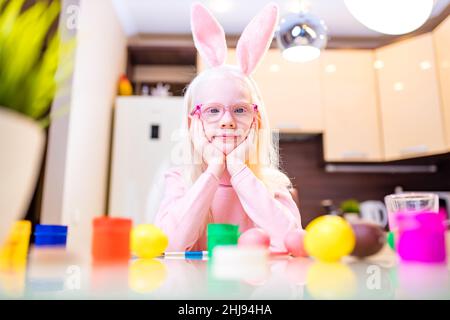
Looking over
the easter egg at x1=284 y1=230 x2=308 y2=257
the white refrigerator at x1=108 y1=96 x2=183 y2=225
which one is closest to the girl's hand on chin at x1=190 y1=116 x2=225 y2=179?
the easter egg at x1=284 y1=230 x2=308 y2=257

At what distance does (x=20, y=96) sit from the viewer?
0.40 m

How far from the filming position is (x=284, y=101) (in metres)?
2.84

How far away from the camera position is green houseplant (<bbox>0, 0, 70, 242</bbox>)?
1.20 feet

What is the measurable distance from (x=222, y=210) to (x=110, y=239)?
0.45 meters

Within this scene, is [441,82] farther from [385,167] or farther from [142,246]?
[142,246]

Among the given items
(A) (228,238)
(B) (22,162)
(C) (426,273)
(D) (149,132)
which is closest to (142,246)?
(A) (228,238)

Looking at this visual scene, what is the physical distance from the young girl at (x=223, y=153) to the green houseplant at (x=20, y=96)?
0.52 metres

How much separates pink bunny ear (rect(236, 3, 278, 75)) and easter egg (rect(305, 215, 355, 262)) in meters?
0.57

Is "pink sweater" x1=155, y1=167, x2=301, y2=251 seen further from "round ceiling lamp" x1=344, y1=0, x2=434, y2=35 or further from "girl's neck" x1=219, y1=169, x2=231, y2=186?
"round ceiling lamp" x1=344, y1=0, x2=434, y2=35

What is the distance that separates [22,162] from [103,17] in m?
2.24

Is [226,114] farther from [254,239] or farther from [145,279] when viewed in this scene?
[145,279]

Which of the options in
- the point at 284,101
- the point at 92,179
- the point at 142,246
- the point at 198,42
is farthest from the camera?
the point at 284,101

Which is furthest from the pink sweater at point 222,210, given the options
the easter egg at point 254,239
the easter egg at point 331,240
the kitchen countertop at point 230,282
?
the kitchen countertop at point 230,282

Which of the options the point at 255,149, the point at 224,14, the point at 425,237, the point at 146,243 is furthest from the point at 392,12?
the point at 224,14
